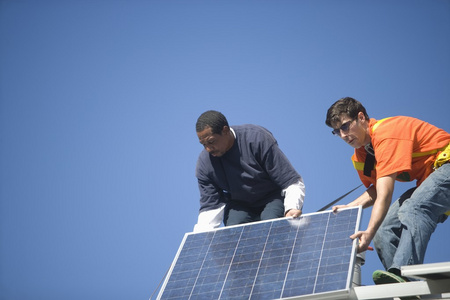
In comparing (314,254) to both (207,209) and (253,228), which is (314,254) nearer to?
(253,228)

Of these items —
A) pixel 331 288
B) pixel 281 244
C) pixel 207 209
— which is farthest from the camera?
pixel 207 209

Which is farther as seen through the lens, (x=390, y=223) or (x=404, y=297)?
(x=390, y=223)

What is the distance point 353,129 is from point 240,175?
1.34 m

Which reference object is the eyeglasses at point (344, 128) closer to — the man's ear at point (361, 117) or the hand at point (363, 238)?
the man's ear at point (361, 117)

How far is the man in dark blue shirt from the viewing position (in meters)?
6.06

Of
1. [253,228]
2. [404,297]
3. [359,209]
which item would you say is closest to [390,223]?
[359,209]

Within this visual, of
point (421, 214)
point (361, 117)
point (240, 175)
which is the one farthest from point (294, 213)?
point (421, 214)

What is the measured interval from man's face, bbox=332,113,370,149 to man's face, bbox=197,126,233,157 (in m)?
1.18

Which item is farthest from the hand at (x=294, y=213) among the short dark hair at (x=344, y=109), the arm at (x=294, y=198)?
the short dark hair at (x=344, y=109)

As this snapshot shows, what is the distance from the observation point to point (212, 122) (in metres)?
6.06

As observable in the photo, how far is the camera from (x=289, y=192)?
591 centimetres

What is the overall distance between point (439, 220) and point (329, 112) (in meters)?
1.26

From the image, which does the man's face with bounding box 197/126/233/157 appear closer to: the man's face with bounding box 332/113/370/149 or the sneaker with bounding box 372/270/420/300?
the man's face with bounding box 332/113/370/149

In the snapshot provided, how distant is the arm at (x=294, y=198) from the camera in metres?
5.66
